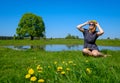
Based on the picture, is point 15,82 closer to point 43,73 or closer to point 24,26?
point 43,73

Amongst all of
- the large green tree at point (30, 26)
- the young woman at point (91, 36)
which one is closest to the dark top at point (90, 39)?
the young woman at point (91, 36)

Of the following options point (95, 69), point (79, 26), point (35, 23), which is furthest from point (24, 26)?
point (95, 69)

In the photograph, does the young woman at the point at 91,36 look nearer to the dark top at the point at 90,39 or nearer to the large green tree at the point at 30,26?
the dark top at the point at 90,39

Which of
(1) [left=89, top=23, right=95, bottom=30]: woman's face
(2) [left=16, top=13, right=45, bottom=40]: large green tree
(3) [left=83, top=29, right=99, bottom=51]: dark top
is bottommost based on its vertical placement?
(3) [left=83, top=29, right=99, bottom=51]: dark top

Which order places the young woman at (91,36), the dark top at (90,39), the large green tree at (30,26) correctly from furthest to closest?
1. the large green tree at (30,26)
2. the dark top at (90,39)
3. the young woman at (91,36)

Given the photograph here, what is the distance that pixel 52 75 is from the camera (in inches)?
126

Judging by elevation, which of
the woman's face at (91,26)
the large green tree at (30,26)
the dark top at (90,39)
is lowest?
the dark top at (90,39)

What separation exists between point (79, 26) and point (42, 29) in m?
53.3

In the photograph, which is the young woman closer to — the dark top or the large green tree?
the dark top

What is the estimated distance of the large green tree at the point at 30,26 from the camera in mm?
59875

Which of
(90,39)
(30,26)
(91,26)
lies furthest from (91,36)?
(30,26)

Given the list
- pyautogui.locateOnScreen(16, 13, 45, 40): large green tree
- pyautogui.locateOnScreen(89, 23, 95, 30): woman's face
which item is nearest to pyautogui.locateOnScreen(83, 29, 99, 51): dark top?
pyautogui.locateOnScreen(89, 23, 95, 30): woman's face

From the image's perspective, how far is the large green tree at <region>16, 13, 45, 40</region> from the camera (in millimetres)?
59875

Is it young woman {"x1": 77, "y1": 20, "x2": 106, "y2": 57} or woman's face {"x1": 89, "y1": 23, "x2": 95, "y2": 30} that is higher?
woman's face {"x1": 89, "y1": 23, "x2": 95, "y2": 30}
